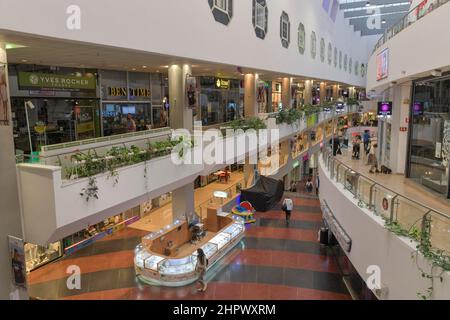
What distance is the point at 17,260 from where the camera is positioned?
697cm

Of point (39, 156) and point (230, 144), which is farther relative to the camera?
point (230, 144)

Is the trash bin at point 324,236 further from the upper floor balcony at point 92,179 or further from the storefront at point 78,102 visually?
the storefront at point 78,102

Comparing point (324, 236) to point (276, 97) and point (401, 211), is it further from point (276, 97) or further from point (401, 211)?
point (276, 97)

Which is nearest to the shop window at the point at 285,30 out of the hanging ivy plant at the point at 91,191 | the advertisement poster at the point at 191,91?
the advertisement poster at the point at 191,91

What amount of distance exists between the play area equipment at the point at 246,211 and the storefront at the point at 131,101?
5.28 meters

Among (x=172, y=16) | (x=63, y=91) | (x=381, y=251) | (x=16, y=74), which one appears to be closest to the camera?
(x=381, y=251)

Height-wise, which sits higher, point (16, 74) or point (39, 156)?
point (16, 74)

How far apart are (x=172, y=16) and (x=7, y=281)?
7280 millimetres

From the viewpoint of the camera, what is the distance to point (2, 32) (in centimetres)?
595

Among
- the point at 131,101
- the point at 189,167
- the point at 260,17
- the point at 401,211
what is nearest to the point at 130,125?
the point at 131,101

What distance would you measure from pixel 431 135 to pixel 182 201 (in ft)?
28.3

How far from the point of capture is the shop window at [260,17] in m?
15.4

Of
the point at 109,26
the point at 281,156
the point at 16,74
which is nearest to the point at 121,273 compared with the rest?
the point at 16,74
